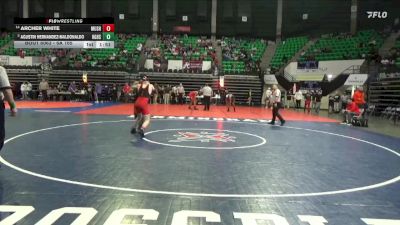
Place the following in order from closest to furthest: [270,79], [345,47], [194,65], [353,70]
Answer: [353,70]
[345,47]
[270,79]
[194,65]

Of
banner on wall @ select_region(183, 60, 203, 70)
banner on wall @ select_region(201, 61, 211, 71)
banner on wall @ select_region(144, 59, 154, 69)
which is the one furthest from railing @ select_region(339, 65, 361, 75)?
banner on wall @ select_region(144, 59, 154, 69)

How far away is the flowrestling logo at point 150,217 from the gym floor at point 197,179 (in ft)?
0.04

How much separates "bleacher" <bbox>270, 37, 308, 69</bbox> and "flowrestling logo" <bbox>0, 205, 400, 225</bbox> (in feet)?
98.1

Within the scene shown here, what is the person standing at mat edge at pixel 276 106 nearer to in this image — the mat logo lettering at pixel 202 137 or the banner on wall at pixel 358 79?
the mat logo lettering at pixel 202 137

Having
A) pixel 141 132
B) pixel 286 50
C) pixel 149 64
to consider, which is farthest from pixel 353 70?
pixel 141 132

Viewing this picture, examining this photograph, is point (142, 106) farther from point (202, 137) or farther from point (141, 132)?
point (202, 137)

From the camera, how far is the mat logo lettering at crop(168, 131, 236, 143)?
9687 millimetres

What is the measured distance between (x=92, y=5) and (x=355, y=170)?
122 ft

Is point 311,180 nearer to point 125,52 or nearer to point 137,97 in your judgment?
point 137,97

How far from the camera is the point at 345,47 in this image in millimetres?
30391

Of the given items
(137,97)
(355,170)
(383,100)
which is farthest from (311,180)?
(383,100)

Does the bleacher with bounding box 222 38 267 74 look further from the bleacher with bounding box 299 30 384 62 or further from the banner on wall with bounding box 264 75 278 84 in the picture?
the bleacher with bounding box 299 30 384 62

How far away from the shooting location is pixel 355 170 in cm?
667
